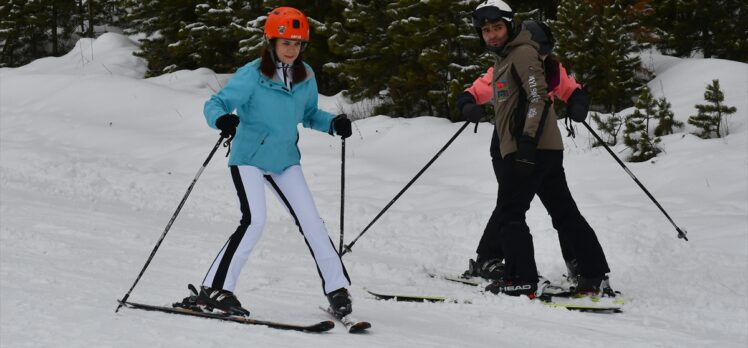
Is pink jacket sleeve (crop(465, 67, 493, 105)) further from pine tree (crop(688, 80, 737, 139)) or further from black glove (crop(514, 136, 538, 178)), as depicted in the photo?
pine tree (crop(688, 80, 737, 139))

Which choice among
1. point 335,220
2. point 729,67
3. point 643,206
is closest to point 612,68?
point 729,67

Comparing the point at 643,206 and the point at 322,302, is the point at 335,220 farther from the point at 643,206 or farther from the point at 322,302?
the point at 322,302

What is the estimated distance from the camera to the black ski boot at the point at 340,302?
4.52 m

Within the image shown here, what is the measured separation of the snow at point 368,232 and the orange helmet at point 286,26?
1.56 m

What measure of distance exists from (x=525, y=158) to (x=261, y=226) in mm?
1903

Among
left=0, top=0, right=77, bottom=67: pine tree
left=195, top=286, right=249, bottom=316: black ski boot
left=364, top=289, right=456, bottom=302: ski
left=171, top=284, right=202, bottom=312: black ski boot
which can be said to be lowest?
left=0, top=0, right=77, bottom=67: pine tree

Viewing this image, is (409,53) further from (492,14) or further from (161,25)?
(492,14)

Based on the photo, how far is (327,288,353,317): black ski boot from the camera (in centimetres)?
452

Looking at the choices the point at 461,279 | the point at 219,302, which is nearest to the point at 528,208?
the point at 461,279

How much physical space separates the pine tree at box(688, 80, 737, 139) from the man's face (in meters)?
6.36

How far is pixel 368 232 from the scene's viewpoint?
8617 mm

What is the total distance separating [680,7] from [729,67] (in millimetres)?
2109

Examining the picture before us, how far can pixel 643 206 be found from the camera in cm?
902

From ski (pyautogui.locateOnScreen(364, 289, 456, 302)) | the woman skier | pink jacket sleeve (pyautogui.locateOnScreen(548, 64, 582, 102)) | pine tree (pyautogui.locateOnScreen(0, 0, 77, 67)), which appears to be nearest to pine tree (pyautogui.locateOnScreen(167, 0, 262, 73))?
pine tree (pyautogui.locateOnScreen(0, 0, 77, 67))
